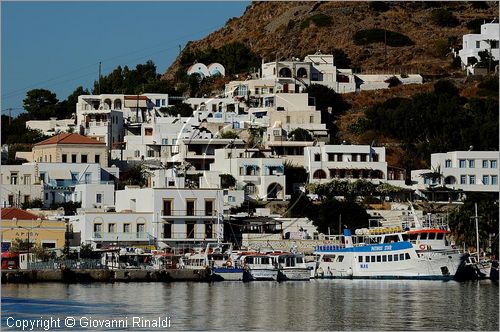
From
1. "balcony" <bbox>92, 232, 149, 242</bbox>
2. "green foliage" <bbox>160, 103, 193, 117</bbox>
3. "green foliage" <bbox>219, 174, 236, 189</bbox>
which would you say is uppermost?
"green foliage" <bbox>160, 103, 193, 117</bbox>

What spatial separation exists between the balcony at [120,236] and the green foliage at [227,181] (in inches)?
539

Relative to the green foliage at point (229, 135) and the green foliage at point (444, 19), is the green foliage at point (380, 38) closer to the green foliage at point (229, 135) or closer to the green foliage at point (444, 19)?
the green foliage at point (444, 19)

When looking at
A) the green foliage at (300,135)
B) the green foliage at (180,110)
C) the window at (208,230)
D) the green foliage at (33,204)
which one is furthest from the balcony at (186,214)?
the green foliage at (180,110)

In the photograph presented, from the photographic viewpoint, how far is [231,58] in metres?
134

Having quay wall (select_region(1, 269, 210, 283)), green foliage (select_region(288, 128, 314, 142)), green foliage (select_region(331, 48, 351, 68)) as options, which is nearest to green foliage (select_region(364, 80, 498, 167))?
green foliage (select_region(288, 128, 314, 142))

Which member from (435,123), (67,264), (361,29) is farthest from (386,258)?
(361,29)

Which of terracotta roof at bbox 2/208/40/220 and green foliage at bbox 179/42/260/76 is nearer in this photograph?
terracotta roof at bbox 2/208/40/220

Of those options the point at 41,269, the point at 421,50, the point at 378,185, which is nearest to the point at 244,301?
the point at 41,269

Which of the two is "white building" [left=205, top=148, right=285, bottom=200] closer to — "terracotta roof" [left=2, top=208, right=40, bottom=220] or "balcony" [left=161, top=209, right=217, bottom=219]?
"balcony" [left=161, top=209, right=217, bottom=219]

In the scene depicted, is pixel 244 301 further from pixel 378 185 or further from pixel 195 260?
pixel 378 185

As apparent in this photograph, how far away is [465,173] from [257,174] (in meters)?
13.8

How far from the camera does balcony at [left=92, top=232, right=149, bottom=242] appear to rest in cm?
8150

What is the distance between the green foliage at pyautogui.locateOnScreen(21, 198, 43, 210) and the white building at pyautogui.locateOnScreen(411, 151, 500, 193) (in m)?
24.3

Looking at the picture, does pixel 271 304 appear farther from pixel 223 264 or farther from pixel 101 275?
pixel 223 264
